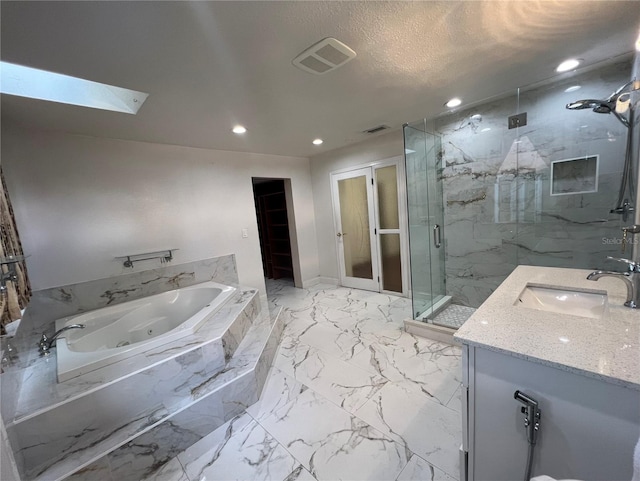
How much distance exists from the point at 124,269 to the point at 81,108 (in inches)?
58.7

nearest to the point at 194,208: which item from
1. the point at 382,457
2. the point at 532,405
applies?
the point at 382,457

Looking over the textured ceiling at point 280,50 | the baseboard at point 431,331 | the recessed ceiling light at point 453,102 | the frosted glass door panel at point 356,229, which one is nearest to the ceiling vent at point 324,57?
the textured ceiling at point 280,50

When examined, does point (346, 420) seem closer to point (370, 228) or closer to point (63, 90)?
point (370, 228)

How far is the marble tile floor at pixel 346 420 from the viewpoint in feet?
4.35

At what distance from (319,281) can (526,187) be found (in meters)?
3.22

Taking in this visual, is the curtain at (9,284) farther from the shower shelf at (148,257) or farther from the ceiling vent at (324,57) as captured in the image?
the ceiling vent at (324,57)

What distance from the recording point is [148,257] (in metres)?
2.69

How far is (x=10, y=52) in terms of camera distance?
1.21m

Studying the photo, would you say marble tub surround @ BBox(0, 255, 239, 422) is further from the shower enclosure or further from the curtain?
the shower enclosure

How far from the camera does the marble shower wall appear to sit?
208 cm

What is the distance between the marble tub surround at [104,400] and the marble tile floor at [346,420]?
317 mm

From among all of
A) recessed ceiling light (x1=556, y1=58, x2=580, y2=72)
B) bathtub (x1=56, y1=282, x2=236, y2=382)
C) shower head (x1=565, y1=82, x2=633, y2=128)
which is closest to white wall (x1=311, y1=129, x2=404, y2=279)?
recessed ceiling light (x1=556, y1=58, x2=580, y2=72)

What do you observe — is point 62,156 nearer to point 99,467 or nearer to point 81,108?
point 81,108

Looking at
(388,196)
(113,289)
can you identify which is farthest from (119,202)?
(388,196)
